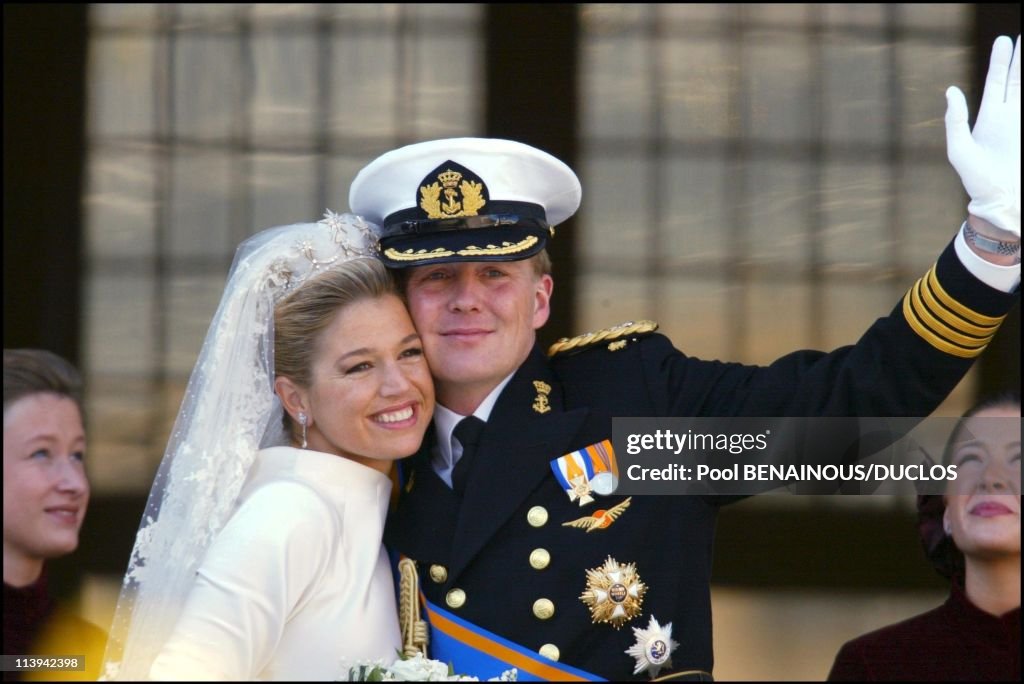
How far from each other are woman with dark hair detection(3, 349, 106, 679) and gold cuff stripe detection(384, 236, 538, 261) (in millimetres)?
875

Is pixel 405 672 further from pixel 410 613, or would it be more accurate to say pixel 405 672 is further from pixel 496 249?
pixel 496 249

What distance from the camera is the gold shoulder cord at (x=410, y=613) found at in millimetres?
2756

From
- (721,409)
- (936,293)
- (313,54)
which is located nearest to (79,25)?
(313,54)

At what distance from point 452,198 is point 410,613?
2.71 feet

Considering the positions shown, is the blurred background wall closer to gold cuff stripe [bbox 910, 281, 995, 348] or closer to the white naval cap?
the white naval cap

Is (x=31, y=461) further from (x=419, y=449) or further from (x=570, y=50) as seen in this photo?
(x=570, y=50)

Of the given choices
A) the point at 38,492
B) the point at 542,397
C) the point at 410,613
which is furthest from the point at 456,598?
the point at 38,492

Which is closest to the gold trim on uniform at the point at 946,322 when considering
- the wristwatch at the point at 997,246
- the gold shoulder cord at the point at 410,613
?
the wristwatch at the point at 997,246

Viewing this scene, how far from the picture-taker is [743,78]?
3.97 m

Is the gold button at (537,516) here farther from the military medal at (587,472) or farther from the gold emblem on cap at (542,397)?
the gold emblem on cap at (542,397)

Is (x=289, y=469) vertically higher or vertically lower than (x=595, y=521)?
Result: higher

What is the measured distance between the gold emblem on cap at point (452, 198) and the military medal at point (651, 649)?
89 cm

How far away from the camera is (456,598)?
109 inches

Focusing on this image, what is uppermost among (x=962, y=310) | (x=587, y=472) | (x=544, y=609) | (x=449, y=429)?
(x=962, y=310)
